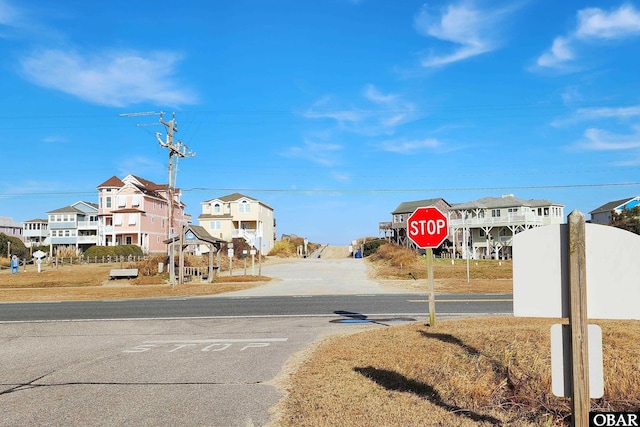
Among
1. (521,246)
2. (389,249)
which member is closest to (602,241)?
(521,246)

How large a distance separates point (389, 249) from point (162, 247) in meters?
38.3

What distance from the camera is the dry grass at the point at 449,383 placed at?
5.45 metres

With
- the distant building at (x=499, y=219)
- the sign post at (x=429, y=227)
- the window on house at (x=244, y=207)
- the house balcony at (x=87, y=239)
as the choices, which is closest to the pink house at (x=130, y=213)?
the house balcony at (x=87, y=239)

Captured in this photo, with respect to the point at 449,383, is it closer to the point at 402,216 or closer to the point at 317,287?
the point at 317,287

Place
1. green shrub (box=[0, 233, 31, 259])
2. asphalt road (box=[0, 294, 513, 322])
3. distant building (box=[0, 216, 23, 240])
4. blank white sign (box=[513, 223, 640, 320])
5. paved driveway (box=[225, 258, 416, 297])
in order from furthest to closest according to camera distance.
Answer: distant building (box=[0, 216, 23, 240]) < green shrub (box=[0, 233, 31, 259]) < paved driveway (box=[225, 258, 416, 297]) < asphalt road (box=[0, 294, 513, 322]) < blank white sign (box=[513, 223, 640, 320])

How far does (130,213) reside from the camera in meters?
68.1

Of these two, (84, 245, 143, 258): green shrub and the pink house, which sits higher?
the pink house

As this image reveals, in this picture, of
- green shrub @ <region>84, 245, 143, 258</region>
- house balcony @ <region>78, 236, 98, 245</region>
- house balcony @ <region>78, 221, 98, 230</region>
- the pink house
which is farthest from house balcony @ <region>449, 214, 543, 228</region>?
house balcony @ <region>78, 221, 98, 230</region>

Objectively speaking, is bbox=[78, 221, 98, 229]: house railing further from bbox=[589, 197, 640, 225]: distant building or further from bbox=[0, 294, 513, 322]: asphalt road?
→ bbox=[589, 197, 640, 225]: distant building

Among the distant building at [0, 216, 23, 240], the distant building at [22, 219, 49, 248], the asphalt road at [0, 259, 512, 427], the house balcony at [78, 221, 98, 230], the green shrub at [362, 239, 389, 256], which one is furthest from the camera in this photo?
the distant building at [0, 216, 23, 240]

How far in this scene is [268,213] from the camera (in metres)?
81.4

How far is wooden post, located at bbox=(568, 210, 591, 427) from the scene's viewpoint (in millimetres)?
3945

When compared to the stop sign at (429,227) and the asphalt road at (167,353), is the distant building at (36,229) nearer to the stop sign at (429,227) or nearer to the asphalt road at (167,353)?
the asphalt road at (167,353)

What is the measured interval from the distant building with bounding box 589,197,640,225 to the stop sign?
7333 cm
